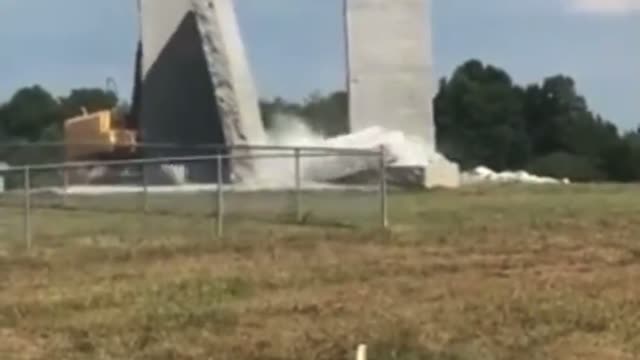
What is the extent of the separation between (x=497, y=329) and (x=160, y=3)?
32.2 m

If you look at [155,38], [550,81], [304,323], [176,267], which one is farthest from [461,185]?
[550,81]

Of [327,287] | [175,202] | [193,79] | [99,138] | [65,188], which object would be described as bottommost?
[327,287]

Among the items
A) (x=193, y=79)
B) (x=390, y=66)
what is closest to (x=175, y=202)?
(x=193, y=79)

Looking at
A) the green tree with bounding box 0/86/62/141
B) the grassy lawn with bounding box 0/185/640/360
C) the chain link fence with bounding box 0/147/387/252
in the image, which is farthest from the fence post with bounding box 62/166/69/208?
the green tree with bounding box 0/86/62/141

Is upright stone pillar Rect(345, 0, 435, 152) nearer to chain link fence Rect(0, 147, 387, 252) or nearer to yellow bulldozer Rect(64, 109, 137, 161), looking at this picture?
yellow bulldozer Rect(64, 109, 137, 161)

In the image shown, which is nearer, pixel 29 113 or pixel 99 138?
pixel 99 138

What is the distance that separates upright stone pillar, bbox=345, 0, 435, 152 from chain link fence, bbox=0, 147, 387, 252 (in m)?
10.8

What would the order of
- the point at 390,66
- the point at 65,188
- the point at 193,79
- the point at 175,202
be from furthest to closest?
the point at 390,66
the point at 193,79
the point at 65,188
the point at 175,202

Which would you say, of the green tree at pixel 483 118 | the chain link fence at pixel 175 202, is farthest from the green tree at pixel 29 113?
the chain link fence at pixel 175 202

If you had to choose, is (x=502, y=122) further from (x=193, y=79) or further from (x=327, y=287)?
(x=327, y=287)

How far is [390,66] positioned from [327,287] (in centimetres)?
3218

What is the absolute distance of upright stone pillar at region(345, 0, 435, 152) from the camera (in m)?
48.1

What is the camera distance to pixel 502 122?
278 ft

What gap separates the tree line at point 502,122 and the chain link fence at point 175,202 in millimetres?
34000
